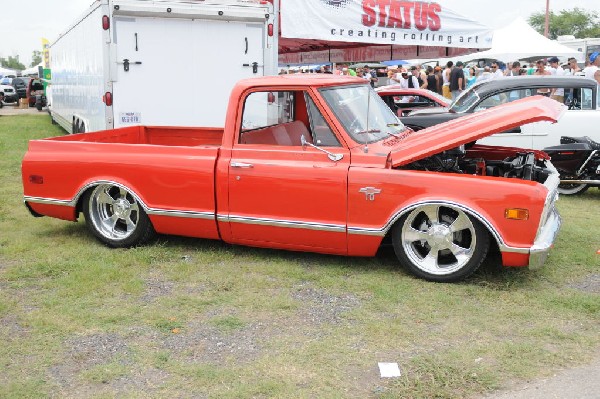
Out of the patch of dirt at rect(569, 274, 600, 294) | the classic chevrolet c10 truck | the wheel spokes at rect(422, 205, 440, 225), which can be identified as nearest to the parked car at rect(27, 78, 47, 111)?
the classic chevrolet c10 truck

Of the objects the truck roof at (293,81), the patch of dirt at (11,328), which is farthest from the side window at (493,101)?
the patch of dirt at (11,328)

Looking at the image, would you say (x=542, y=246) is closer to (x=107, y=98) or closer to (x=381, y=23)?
(x=107, y=98)

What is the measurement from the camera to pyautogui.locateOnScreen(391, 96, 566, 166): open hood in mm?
4910

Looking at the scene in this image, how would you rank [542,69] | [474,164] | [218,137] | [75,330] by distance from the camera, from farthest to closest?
[542,69], [218,137], [474,164], [75,330]

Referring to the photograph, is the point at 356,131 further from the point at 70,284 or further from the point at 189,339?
the point at 70,284

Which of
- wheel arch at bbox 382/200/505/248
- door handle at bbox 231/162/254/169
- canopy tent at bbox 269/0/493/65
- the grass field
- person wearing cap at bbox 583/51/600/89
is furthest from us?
person wearing cap at bbox 583/51/600/89

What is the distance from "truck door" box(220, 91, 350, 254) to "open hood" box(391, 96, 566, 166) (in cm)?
53

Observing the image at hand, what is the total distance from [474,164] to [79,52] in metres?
8.43

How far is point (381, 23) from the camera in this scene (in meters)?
11.8

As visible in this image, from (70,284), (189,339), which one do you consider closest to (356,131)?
(189,339)

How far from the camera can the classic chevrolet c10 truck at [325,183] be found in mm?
4930

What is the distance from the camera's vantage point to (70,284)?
5.10m

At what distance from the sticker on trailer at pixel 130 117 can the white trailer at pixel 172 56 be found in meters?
0.01

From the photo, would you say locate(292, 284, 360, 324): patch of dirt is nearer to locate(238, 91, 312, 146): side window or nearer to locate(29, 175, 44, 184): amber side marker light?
locate(238, 91, 312, 146): side window
